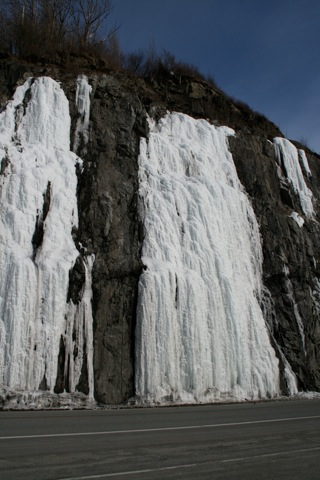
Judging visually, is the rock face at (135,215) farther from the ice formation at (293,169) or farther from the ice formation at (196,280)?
the ice formation at (196,280)

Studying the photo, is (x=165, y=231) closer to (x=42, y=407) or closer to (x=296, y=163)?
(x=42, y=407)

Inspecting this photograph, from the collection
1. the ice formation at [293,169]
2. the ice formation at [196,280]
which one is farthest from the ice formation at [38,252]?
the ice formation at [293,169]

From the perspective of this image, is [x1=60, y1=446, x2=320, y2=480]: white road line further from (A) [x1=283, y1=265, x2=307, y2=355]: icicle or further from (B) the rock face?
(A) [x1=283, y1=265, x2=307, y2=355]: icicle

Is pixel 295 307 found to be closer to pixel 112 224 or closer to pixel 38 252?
pixel 112 224

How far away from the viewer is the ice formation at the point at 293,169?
70.7 feet

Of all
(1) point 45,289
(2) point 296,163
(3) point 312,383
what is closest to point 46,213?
(1) point 45,289

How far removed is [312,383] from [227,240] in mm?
5922

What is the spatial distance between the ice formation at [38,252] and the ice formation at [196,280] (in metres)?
2.09

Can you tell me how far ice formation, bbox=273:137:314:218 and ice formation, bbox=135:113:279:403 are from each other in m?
3.86

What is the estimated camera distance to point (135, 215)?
15.2 metres

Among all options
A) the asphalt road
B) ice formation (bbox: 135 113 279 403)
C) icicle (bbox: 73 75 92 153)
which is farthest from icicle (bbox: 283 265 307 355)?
icicle (bbox: 73 75 92 153)

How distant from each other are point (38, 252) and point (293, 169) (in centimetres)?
1418

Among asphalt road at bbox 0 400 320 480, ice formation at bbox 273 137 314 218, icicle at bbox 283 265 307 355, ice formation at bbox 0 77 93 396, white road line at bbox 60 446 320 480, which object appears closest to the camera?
white road line at bbox 60 446 320 480

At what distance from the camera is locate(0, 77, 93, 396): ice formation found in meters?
11.3
